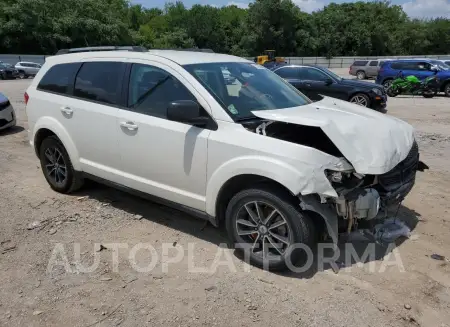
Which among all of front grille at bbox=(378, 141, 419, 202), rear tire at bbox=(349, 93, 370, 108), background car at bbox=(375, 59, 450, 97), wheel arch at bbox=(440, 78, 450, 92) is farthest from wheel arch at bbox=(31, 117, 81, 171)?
wheel arch at bbox=(440, 78, 450, 92)

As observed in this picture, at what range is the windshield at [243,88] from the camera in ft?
12.7

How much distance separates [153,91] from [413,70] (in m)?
19.2

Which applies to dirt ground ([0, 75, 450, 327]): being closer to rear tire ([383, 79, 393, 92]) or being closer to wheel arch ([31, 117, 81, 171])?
wheel arch ([31, 117, 81, 171])

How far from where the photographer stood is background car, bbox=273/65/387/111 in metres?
13.4

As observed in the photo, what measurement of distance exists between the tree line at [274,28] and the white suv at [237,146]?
173 ft

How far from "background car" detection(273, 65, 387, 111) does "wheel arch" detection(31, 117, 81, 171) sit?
31.1 feet

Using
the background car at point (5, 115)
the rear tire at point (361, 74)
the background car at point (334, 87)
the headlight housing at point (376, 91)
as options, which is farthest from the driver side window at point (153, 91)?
the rear tire at point (361, 74)

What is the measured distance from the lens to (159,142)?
398cm

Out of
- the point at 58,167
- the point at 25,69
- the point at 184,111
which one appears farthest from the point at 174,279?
the point at 25,69

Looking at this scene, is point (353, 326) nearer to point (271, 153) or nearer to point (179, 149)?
point (271, 153)

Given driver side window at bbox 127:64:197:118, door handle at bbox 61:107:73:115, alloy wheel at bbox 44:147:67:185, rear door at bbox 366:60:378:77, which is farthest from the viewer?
rear door at bbox 366:60:378:77

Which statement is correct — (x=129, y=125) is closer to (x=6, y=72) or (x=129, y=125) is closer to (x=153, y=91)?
(x=153, y=91)

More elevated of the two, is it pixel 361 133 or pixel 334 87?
pixel 361 133

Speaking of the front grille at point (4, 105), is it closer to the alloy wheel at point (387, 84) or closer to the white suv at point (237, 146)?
the white suv at point (237, 146)
